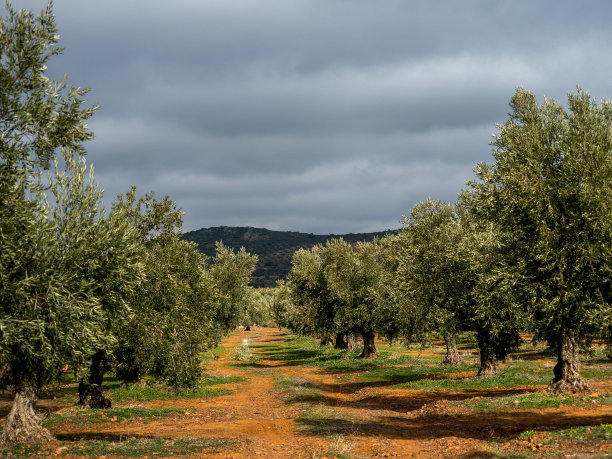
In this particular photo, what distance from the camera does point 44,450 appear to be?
19062 millimetres

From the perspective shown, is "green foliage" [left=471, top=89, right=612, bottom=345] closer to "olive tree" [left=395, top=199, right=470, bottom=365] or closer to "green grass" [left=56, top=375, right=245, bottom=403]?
"olive tree" [left=395, top=199, right=470, bottom=365]

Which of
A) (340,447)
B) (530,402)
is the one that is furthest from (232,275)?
(340,447)

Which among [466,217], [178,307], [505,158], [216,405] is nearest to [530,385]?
[466,217]

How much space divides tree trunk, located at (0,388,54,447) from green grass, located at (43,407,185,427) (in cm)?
479

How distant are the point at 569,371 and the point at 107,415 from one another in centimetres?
2835

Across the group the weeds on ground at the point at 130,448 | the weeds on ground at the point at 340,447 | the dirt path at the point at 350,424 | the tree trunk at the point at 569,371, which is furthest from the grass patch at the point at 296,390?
the tree trunk at the point at 569,371

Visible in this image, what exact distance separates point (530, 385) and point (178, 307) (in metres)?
26.5

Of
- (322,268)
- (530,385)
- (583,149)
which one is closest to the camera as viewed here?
(583,149)

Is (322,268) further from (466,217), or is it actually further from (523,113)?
(523,113)

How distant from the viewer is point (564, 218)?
1916 centimetres

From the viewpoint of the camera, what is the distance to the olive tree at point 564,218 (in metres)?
18.5

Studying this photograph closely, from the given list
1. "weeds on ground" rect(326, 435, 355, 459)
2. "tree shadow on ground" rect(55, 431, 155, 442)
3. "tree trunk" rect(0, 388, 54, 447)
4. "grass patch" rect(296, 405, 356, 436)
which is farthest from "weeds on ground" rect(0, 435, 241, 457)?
"grass patch" rect(296, 405, 356, 436)

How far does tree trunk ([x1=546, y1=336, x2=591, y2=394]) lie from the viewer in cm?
2756

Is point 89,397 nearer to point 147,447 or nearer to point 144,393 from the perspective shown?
point 144,393
